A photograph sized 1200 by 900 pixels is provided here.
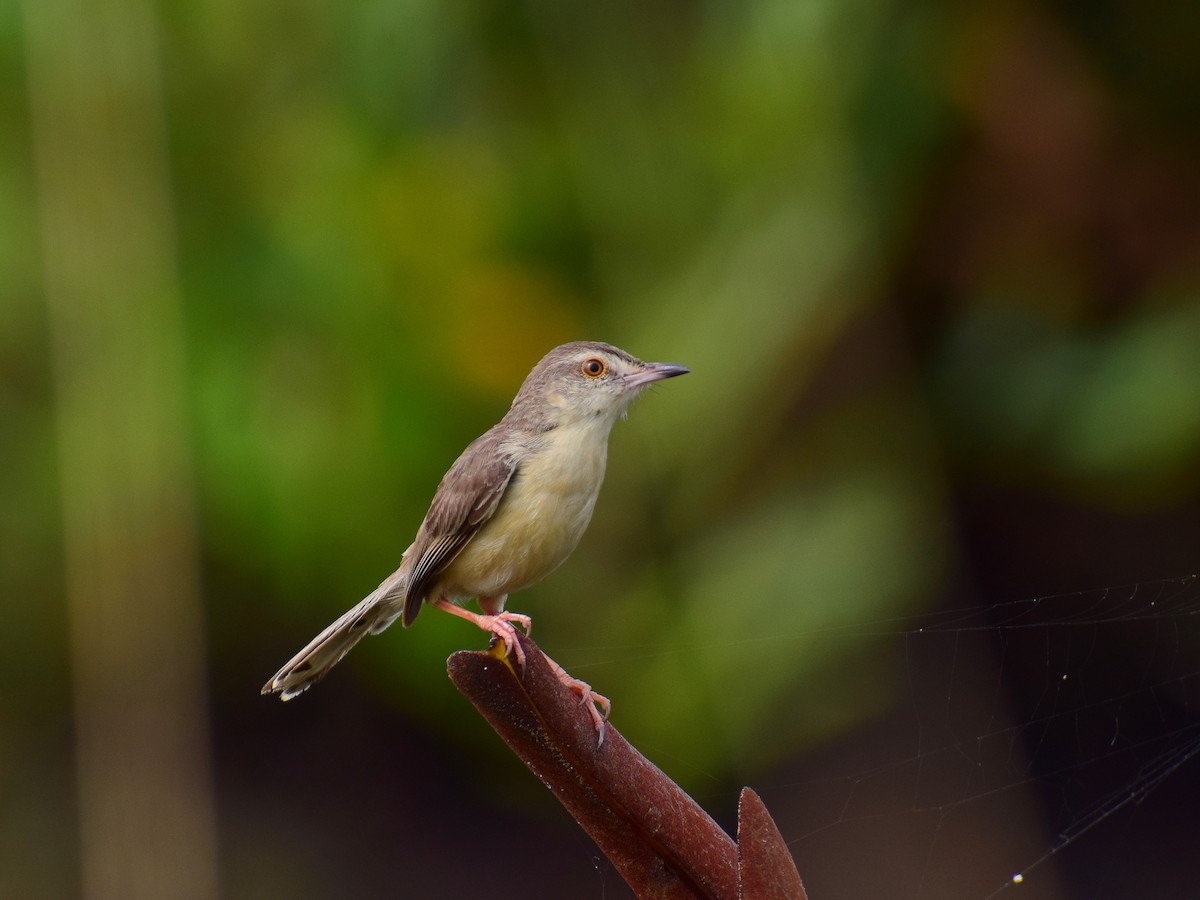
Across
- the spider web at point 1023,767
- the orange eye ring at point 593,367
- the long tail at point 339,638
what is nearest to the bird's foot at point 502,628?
the long tail at point 339,638

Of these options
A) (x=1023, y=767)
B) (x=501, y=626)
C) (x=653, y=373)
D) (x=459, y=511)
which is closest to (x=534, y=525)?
(x=459, y=511)

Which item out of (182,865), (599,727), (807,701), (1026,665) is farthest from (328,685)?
(599,727)

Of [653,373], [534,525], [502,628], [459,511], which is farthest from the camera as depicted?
[653,373]

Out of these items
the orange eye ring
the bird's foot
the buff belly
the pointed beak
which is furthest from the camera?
the orange eye ring

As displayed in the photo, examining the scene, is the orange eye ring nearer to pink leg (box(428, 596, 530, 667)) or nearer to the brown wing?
the brown wing

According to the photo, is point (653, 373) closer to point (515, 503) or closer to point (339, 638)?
point (515, 503)

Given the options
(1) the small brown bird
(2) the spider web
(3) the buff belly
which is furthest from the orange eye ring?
(2) the spider web
